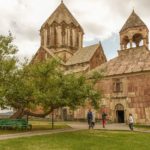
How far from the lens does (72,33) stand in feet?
189

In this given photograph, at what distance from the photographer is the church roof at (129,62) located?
38.1 meters

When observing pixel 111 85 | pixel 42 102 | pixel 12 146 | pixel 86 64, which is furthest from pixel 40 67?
pixel 86 64

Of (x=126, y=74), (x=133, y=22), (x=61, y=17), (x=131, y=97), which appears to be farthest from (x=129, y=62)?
(x=61, y=17)

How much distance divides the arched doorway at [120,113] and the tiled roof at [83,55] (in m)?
14.3

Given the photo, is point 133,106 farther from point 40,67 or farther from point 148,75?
point 40,67

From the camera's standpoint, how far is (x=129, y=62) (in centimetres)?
4034

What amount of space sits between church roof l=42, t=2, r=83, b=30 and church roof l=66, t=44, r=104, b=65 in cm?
677

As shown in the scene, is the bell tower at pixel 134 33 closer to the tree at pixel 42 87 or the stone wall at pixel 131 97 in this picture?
the stone wall at pixel 131 97

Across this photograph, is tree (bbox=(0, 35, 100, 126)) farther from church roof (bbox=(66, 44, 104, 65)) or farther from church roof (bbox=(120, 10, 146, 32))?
church roof (bbox=(66, 44, 104, 65))

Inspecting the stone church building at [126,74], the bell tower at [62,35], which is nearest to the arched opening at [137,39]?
the stone church building at [126,74]

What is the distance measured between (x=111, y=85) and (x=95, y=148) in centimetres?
2476

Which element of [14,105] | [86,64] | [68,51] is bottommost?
[14,105]

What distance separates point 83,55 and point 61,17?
10.8 metres

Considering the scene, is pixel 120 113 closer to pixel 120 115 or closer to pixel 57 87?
pixel 120 115
